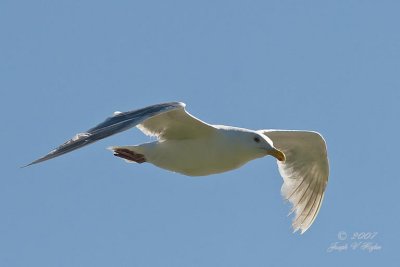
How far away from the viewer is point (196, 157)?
55.6 ft

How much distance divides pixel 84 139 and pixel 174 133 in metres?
2.40

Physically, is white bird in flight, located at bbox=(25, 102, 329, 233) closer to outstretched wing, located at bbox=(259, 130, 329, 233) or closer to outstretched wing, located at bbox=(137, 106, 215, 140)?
outstretched wing, located at bbox=(137, 106, 215, 140)

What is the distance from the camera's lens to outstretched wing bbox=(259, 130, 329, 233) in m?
19.8

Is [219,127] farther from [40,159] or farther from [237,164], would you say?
[40,159]

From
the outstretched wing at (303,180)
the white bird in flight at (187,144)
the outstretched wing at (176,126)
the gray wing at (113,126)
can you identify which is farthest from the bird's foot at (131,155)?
the outstretched wing at (303,180)

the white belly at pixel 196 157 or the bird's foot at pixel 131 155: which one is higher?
the bird's foot at pixel 131 155

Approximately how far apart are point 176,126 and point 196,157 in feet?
2.20

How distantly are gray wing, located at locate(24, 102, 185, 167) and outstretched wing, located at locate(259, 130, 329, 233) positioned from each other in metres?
4.18

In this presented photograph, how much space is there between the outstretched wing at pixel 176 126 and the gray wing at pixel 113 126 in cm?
64

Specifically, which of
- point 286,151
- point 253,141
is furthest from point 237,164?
point 286,151

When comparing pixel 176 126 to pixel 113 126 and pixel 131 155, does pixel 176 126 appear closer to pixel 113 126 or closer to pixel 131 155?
pixel 131 155

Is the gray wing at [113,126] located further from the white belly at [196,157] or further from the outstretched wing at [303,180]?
the outstretched wing at [303,180]

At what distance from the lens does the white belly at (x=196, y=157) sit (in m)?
16.9

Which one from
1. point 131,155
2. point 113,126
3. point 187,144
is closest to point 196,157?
point 187,144
